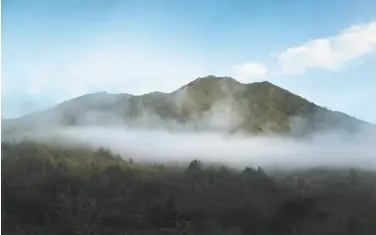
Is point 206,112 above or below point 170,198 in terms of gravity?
above

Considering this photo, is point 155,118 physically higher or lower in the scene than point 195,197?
higher

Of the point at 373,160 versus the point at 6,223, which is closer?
the point at 373,160

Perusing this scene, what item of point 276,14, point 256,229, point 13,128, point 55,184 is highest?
point 276,14

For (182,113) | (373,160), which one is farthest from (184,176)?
(373,160)

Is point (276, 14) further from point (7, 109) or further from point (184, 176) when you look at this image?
point (7, 109)
